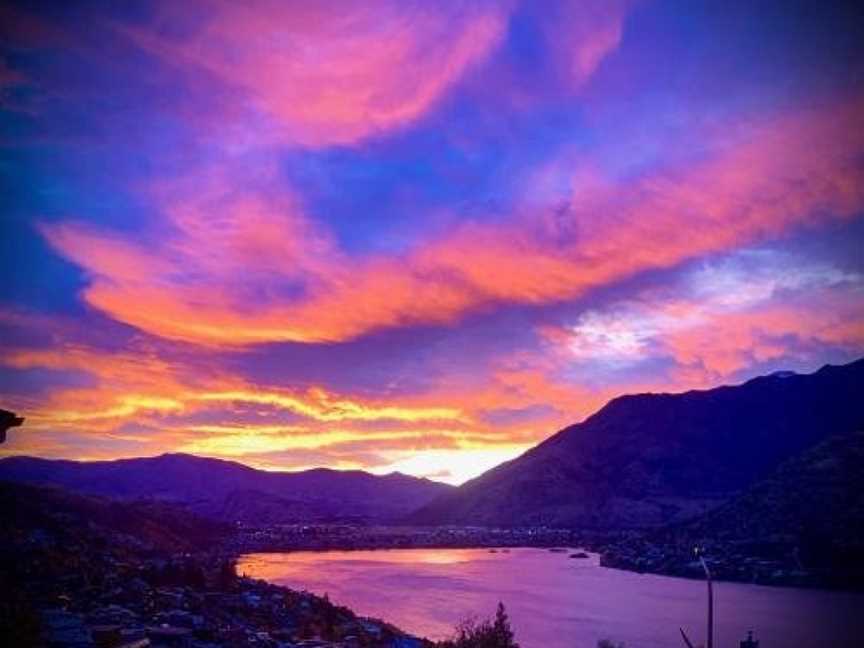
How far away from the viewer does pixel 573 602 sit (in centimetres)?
7806

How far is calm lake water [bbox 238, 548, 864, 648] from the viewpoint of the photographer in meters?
59.9

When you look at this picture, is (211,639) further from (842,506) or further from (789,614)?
(842,506)

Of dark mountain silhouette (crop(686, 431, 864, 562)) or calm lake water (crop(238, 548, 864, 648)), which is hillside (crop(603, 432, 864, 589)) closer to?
dark mountain silhouette (crop(686, 431, 864, 562))

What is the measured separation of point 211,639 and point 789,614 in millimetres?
70218

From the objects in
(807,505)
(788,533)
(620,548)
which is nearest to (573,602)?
(788,533)

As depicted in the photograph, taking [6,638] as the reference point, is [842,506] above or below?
above

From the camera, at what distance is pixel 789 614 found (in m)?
72.9

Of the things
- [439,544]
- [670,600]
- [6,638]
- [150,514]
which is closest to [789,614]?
[670,600]

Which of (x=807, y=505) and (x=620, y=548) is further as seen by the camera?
(x=620, y=548)

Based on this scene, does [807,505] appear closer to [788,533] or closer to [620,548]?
[788,533]

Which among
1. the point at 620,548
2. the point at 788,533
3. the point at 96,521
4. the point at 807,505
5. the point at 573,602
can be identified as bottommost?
the point at 573,602

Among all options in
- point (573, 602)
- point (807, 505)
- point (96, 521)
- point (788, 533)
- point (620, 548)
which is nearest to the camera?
point (96, 521)

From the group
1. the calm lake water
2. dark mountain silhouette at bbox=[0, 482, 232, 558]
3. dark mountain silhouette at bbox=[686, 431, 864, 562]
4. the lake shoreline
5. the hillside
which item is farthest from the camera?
dark mountain silhouette at bbox=[686, 431, 864, 562]

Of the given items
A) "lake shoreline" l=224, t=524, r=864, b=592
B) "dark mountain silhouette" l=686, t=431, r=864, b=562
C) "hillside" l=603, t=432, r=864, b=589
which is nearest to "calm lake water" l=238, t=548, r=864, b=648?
"lake shoreline" l=224, t=524, r=864, b=592
